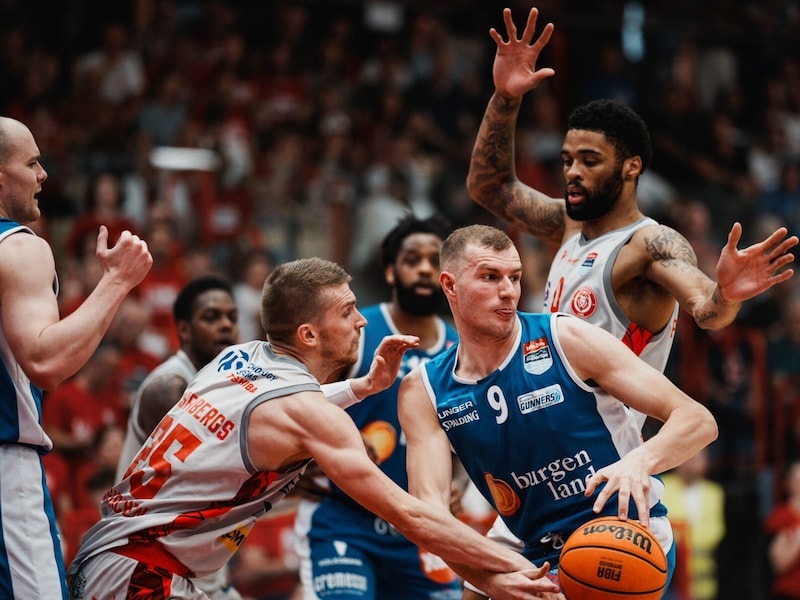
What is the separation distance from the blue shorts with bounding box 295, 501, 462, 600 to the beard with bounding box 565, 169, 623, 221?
7.15 feet

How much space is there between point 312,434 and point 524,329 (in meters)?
1.21

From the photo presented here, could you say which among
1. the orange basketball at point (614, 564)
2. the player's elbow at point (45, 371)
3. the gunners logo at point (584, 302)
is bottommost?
the orange basketball at point (614, 564)

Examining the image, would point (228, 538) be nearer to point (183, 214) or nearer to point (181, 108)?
point (183, 214)

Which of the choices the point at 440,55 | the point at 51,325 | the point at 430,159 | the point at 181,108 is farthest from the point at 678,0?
the point at 51,325

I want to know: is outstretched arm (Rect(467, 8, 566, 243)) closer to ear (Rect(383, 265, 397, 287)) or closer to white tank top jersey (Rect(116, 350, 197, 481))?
ear (Rect(383, 265, 397, 287))

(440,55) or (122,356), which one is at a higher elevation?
(440,55)

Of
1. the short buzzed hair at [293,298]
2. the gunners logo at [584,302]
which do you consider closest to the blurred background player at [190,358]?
the short buzzed hair at [293,298]

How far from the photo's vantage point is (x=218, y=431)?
4.55 meters

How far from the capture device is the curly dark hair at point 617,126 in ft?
19.0

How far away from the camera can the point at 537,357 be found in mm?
4961

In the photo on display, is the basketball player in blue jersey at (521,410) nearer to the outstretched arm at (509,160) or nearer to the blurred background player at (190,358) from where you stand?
the outstretched arm at (509,160)

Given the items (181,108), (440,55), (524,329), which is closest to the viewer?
(524,329)

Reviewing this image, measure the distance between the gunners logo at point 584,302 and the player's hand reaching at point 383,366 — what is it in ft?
3.50

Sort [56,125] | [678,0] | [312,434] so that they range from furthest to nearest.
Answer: [678,0] < [56,125] < [312,434]
